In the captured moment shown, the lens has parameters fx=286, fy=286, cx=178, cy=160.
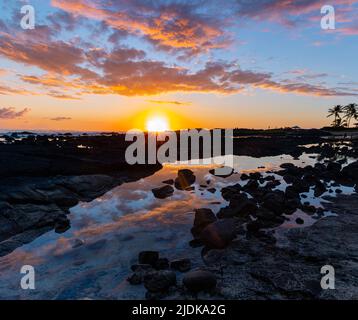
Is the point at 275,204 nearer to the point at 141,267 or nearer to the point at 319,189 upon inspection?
the point at 319,189

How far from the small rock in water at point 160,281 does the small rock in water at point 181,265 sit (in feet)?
2.82

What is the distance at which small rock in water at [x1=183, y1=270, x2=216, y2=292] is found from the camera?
7500mm

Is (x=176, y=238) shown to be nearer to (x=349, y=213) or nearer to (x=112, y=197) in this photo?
(x=112, y=197)

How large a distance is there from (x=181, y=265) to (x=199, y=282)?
4.57 ft

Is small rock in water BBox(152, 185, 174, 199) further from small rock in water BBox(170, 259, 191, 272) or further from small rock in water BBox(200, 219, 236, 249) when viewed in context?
small rock in water BBox(170, 259, 191, 272)

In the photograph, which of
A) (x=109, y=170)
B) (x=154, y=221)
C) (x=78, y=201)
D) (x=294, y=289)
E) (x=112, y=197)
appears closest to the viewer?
(x=294, y=289)

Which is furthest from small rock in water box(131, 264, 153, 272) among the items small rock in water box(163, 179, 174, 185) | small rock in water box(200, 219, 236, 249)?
small rock in water box(163, 179, 174, 185)

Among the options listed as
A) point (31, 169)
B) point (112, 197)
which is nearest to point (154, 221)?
point (112, 197)

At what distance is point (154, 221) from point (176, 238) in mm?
2266

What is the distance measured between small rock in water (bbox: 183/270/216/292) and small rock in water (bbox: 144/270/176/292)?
384 millimetres

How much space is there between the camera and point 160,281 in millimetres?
7637

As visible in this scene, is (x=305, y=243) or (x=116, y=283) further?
(x=305, y=243)

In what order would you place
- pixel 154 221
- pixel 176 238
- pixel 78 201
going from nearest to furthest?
pixel 176 238 → pixel 154 221 → pixel 78 201
